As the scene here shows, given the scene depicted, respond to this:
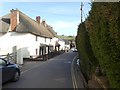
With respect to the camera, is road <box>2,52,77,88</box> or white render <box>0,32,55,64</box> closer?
road <box>2,52,77,88</box>

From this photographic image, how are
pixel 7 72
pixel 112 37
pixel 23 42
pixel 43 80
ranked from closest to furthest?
pixel 112 37
pixel 7 72
pixel 43 80
pixel 23 42

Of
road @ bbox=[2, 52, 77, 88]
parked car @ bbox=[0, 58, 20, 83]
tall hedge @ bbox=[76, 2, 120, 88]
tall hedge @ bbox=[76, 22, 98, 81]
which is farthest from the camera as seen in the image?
road @ bbox=[2, 52, 77, 88]

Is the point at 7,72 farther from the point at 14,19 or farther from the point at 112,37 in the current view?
the point at 14,19

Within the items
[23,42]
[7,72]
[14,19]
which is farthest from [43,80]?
[14,19]

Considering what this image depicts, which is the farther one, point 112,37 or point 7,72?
point 7,72

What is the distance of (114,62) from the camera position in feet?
20.2

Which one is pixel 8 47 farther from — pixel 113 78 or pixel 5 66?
pixel 113 78

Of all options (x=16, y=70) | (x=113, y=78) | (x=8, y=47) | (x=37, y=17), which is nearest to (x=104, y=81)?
(x=113, y=78)

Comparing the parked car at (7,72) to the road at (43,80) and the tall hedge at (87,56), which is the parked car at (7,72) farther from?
the tall hedge at (87,56)

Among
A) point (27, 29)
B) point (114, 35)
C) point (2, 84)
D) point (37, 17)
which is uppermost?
point (37, 17)

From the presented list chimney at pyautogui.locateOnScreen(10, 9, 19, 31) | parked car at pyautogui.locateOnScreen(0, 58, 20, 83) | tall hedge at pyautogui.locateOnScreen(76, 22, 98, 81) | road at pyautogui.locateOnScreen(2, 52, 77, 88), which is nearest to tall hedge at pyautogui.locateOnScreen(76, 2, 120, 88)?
tall hedge at pyautogui.locateOnScreen(76, 22, 98, 81)

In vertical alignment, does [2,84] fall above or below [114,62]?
below

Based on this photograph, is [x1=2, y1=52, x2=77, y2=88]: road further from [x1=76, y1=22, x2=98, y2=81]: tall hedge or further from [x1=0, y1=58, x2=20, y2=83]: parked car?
[x1=76, y1=22, x2=98, y2=81]: tall hedge

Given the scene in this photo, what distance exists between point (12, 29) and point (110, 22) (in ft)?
144
